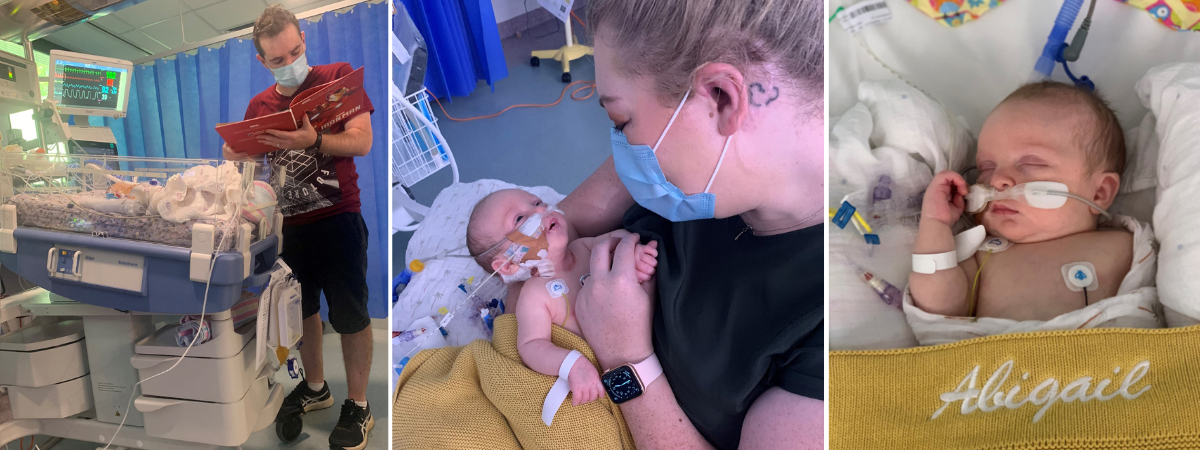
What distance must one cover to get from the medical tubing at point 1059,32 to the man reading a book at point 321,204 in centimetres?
172

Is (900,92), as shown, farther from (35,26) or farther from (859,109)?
(35,26)

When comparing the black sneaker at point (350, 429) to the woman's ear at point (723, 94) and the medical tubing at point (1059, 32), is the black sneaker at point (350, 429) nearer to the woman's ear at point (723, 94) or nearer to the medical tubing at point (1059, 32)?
the woman's ear at point (723, 94)

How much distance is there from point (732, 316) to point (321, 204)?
1157 mm

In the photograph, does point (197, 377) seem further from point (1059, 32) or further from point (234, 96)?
point (1059, 32)

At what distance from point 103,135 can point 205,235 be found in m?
0.86

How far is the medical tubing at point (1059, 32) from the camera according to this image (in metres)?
1.38

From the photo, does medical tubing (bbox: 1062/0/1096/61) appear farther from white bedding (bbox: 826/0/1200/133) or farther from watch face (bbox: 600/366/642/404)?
watch face (bbox: 600/366/642/404)

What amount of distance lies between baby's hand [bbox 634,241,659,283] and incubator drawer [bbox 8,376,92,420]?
69.1 inches

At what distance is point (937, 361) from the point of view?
1093mm

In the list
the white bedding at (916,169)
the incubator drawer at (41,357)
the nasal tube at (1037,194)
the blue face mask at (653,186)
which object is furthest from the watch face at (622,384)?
the incubator drawer at (41,357)

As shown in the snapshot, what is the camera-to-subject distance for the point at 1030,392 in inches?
41.9

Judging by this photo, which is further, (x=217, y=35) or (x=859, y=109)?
(x=217, y=35)

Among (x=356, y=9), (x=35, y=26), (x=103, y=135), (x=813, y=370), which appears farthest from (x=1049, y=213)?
(x=35, y=26)

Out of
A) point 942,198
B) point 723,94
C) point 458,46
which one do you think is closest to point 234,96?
point 458,46
